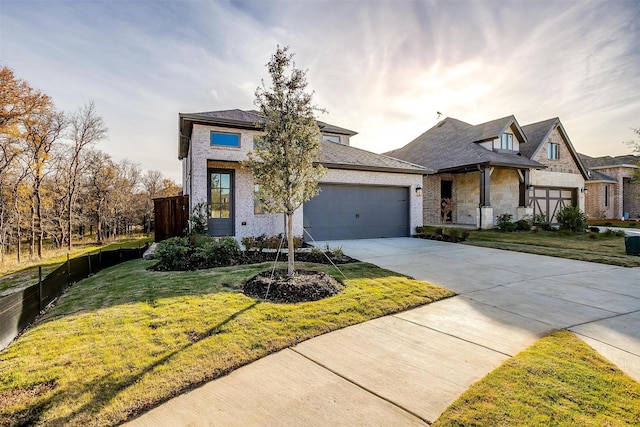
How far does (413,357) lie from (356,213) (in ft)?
32.8

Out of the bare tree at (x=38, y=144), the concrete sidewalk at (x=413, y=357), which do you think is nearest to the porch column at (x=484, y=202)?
the concrete sidewalk at (x=413, y=357)

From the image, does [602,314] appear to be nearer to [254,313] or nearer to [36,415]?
[254,313]

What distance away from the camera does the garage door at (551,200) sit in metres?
20.1

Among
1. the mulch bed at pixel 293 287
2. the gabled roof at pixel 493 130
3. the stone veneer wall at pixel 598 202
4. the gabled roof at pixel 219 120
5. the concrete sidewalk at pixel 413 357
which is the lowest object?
the concrete sidewalk at pixel 413 357

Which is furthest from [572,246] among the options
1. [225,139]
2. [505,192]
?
[225,139]

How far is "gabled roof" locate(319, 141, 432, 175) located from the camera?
491 inches

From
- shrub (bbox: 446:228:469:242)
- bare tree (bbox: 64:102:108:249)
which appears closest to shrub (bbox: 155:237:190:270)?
shrub (bbox: 446:228:469:242)

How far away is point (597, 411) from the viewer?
228 cm

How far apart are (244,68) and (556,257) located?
37.3ft

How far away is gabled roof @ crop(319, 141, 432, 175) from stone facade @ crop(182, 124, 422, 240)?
306 millimetres

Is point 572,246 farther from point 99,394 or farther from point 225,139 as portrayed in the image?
point 99,394

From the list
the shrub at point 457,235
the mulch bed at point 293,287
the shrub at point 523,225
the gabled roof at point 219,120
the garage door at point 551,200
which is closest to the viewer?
the mulch bed at point 293,287

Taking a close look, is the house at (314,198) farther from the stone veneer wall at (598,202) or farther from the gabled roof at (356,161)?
the stone veneer wall at (598,202)

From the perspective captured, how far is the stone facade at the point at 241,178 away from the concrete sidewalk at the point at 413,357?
7177 mm
